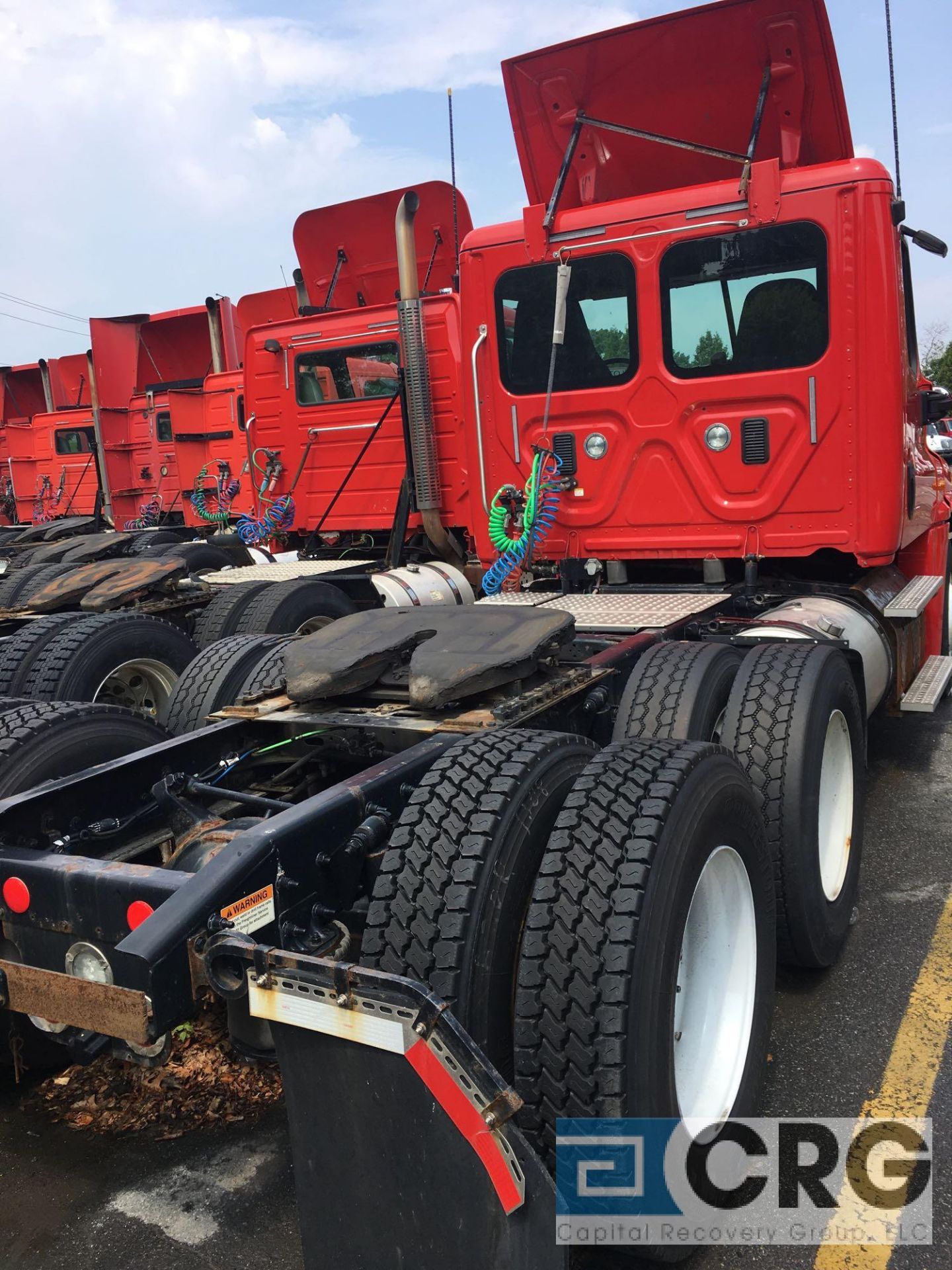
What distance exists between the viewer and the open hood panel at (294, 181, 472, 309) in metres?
8.20

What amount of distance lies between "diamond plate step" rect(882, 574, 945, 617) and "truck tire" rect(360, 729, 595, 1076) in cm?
303

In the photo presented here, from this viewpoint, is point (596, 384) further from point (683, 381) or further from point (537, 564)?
point (537, 564)

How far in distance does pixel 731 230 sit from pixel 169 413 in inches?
451

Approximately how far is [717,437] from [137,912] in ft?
12.4

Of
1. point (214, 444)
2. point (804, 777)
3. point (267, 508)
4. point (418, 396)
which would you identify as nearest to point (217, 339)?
point (214, 444)

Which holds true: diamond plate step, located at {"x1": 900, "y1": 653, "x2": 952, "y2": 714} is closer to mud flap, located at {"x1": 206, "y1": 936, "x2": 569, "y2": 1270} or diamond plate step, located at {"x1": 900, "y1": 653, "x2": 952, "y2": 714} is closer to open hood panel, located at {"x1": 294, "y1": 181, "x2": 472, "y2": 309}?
mud flap, located at {"x1": 206, "y1": 936, "x2": 569, "y2": 1270}

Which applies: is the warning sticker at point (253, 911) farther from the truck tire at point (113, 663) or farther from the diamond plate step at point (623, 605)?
the truck tire at point (113, 663)

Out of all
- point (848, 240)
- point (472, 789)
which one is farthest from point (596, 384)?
point (472, 789)

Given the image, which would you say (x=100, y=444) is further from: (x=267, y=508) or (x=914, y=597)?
(x=914, y=597)

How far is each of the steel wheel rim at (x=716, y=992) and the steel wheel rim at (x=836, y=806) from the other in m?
1.00

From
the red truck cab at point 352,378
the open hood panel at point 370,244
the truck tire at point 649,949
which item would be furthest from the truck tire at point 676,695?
the open hood panel at point 370,244

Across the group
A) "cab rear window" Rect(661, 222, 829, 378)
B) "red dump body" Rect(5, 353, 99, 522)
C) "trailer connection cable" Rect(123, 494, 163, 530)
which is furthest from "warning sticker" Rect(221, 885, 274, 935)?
"red dump body" Rect(5, 353, 99, 522)

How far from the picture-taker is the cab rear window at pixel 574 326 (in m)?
5.18

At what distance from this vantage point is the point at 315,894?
91.9 inches
